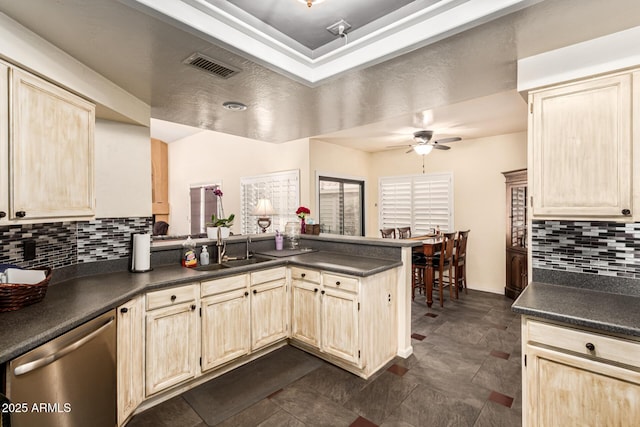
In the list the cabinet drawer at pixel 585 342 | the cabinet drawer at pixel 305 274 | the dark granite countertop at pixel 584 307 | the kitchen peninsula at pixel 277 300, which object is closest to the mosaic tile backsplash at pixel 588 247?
the dark granite countertop at pixel 584 307

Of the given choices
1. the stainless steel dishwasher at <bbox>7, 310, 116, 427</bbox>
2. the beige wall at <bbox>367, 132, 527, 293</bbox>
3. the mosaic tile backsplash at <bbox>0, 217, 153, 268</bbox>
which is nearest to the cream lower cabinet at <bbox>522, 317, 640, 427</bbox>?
the stainless steel dishwasher at <bbox>7, 310, 116, 427</bbox>

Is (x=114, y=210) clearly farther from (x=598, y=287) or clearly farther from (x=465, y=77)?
(x=598, y=287)

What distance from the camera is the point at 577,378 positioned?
4.96ft

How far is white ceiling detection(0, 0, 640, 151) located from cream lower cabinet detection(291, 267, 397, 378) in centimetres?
158

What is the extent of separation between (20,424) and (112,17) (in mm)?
1850

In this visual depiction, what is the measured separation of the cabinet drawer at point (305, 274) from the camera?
2.83 metres

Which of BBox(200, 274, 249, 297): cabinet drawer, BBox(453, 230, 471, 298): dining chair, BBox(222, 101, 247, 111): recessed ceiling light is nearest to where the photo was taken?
BBox(200, 274, 249, 297): cabinet drawer

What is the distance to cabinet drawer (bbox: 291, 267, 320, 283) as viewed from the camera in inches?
111

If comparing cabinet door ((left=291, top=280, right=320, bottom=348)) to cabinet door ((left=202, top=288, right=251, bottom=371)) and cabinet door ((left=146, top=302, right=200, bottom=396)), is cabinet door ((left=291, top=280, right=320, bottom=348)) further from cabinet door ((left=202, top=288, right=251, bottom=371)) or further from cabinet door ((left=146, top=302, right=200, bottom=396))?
cabinet door ((left=146, top=302, right=200, bottom=396))

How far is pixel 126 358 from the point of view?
77.3 inches

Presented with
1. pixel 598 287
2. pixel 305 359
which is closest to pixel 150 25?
pixel 305 359

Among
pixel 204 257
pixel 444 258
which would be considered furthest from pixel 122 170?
pixel 444 258

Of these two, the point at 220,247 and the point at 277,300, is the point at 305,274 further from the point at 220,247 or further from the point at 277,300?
the point at 220,247

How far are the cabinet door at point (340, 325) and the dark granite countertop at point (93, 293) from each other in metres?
0.24
